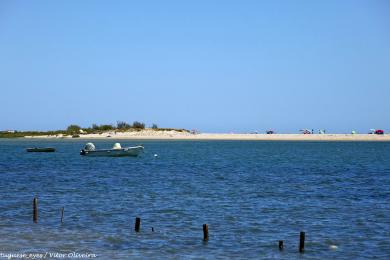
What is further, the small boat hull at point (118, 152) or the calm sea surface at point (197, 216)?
the small boat hull at point (118, 152)

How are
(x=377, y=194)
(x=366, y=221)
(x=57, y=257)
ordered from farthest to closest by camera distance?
1. (x=377, y=194)
2. (x=366, y=221)
3. (x=57, y=257)

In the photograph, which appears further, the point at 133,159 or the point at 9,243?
the point at 133,159

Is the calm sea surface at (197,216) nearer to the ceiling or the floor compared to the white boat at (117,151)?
nearer to the floor

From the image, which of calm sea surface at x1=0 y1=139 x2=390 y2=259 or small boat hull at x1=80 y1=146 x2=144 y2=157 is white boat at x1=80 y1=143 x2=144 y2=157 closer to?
small boat hull at x1=80 y1=146 x2=144 y2=157

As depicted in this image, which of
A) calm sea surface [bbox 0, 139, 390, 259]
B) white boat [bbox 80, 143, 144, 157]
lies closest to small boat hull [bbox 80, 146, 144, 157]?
white boat [bbox 80, 143, 144, 157]

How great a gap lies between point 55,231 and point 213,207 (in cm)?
1060

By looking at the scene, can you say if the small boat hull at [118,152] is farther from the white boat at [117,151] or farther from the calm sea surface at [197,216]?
the calm sea surface at [197,216]

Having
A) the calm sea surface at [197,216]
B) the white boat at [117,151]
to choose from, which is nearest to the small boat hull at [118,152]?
the white boat at [117,151]

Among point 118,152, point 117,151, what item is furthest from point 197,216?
point 118,152

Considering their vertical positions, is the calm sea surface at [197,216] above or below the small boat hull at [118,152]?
below

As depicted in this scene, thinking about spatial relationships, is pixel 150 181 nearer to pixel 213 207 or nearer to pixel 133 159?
pixel 213 207

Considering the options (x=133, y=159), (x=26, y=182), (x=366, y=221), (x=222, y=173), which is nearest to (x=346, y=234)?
(x=366, y=221)

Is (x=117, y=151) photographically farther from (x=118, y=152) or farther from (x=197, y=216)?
(x=197, y=216)

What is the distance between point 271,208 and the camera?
32469mm
